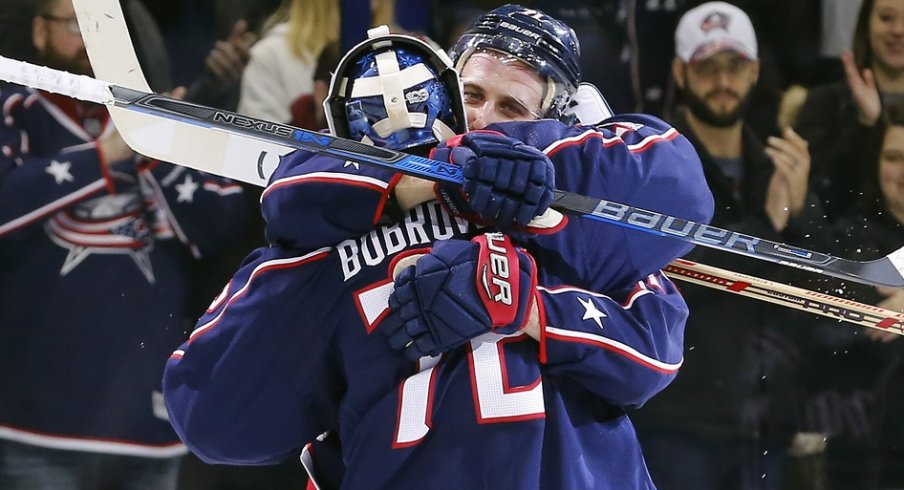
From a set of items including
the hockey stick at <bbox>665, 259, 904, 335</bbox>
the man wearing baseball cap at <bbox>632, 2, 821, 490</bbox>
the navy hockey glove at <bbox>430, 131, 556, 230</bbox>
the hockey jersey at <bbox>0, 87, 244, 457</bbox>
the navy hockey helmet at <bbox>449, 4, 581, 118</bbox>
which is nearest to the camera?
the navy hockey glove at <bbox>430, 131, 556, 230</bbox>

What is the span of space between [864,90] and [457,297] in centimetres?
174

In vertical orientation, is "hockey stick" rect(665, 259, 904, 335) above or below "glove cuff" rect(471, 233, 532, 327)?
below

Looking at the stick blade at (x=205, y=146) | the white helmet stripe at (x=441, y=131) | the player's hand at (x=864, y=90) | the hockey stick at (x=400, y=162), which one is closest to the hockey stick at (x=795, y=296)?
the hockey stick at (x=400, y=162)

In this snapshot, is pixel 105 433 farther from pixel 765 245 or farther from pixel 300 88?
pixel 765 245

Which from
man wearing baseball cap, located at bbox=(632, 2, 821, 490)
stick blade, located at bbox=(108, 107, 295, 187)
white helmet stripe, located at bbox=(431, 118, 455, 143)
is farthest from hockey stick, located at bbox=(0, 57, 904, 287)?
man wearing baseball cap, located at bbox=(632, 2, 821, 490)

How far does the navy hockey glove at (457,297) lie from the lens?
1.25m

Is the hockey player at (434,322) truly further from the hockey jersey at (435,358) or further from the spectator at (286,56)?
the spectator at (286,56)

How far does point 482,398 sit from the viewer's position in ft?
4.24

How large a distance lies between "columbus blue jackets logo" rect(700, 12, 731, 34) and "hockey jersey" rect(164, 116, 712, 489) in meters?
1.28

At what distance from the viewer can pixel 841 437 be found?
263cm

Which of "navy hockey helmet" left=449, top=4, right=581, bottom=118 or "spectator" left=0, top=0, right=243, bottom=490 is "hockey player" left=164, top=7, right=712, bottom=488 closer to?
"navy hockey helmet" left=449, top=4, right=581, bottom=118

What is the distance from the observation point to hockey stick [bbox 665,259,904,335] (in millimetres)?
1734

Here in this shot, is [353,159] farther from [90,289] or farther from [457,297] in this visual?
[90,289]

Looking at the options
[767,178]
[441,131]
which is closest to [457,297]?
[441,131]
